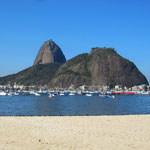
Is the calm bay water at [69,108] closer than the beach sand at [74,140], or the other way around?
the beach sand at [74,140]

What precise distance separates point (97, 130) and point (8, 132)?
8.93 m

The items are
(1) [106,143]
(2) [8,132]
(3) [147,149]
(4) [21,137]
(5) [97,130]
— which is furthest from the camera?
(5) [97,130]

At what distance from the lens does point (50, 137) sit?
23469mm

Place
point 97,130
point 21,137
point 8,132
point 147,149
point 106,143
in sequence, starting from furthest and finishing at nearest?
1. point 97,130
2. point 8,132
3. point 21,137
4. point 106,143
5. point 147,149

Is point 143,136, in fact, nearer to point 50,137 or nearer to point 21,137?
point 50,137

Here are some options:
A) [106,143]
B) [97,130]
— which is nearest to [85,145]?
[106,143]

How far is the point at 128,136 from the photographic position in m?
24.2

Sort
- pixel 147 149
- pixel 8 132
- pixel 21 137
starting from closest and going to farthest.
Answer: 1. pixel 147 149
2. pixel 21 137
3. pixel 8 132

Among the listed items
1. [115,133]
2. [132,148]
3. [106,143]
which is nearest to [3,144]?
[106,143]

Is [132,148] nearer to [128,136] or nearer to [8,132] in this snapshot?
[128,136]

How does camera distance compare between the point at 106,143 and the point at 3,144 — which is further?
the point at 106,143

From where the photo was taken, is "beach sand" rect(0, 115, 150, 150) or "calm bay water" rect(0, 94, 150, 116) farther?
"calm bay water" rect(0, 94, 150, 116)

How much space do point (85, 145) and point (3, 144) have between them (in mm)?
6101

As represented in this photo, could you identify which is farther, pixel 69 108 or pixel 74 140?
pixel 69 108
